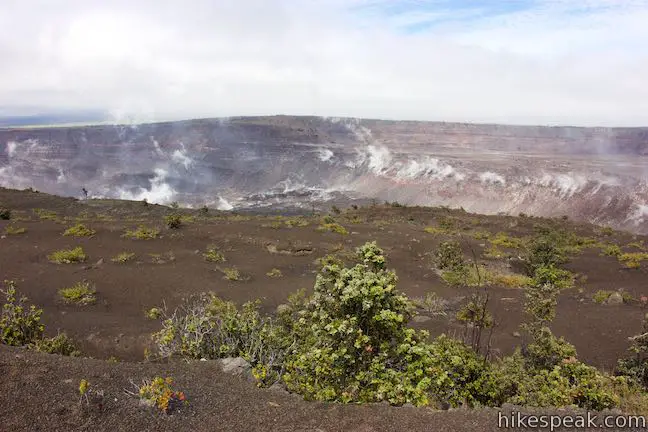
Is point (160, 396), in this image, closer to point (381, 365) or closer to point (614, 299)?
point (381, 365)

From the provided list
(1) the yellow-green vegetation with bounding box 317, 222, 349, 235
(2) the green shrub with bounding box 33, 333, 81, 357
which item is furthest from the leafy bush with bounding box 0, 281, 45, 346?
(1) the yellow-green vegetation with bounding box 317, 222, 349, 235

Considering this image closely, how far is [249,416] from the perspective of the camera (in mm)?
4520

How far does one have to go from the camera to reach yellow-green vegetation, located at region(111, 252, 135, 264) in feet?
48.8

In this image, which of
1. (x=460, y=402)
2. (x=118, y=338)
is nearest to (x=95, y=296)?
(x=118, y=338)

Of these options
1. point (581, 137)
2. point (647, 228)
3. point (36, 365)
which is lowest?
point (647, 228)

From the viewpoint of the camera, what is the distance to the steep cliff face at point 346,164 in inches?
1898

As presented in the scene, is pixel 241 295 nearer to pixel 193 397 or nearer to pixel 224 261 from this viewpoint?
pixel 224 261

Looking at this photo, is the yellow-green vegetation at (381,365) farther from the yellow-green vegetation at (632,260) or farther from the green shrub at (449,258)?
the yellow-green vegetation at (632,260)

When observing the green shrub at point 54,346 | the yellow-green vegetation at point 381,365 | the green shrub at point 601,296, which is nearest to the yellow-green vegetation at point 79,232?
the green shrub at point 54,346

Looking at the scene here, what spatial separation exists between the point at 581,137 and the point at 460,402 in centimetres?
8314

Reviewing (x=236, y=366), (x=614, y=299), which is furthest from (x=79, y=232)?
(x=614, y=299)

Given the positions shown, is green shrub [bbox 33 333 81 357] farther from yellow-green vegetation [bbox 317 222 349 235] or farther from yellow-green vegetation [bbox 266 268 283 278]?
yellow-green vegetation [bbox 317 222 349 235]

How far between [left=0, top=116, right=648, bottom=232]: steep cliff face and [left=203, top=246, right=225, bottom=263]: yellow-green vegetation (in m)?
36.3

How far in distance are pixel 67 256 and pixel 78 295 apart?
390cm
